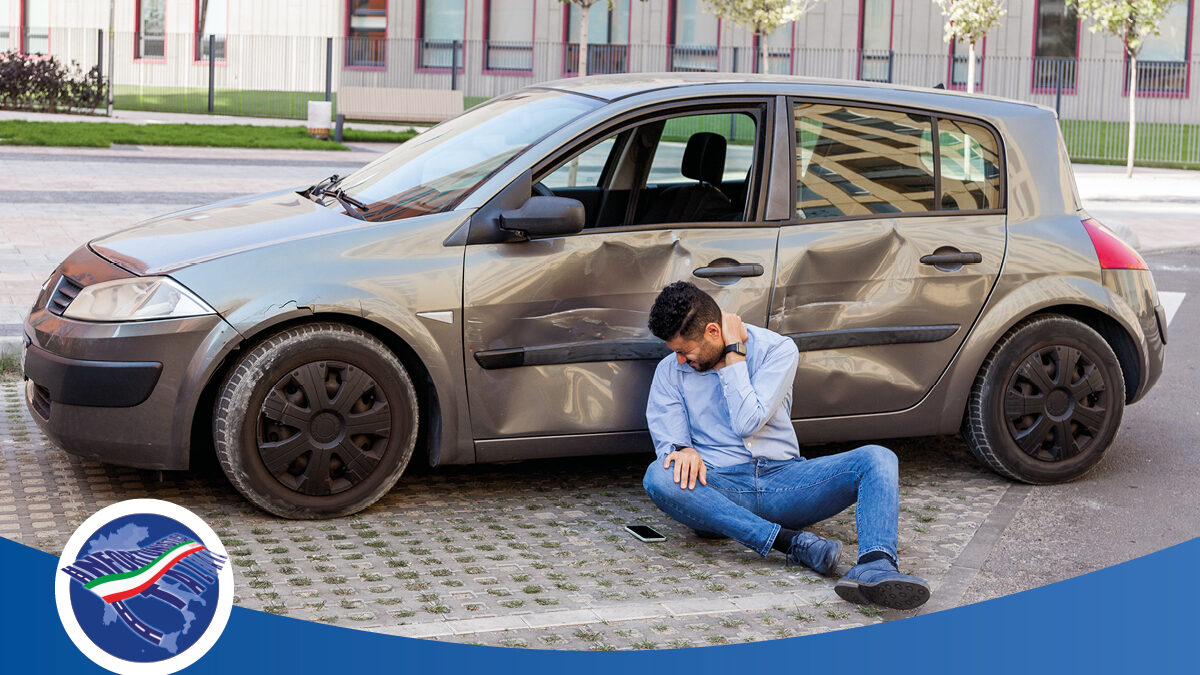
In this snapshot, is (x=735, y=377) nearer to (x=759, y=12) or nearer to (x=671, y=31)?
(x=759, y=12)

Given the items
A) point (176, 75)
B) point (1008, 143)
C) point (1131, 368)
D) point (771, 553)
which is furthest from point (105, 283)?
point (176, 75)

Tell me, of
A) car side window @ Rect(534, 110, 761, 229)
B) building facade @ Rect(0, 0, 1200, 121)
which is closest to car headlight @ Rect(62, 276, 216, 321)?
car side window @ Rect(534, 110, 761, 229)

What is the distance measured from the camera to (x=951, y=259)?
5.68 metres

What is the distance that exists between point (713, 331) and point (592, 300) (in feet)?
1.70

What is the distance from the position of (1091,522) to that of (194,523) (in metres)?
3.59

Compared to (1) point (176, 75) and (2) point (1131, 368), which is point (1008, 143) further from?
(1) point (176, 75)

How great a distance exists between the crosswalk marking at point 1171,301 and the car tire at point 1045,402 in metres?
4.46

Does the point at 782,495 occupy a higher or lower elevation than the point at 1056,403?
lower

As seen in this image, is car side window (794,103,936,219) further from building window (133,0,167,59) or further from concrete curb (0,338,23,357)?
building window (133,0,167,59)

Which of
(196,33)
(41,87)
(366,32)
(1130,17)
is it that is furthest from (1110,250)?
(196,33)

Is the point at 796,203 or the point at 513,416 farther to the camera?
the point at 796,203

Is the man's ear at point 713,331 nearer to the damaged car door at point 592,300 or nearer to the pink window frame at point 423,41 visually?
the damaged car door at point 592,300

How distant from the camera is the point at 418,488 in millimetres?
5668

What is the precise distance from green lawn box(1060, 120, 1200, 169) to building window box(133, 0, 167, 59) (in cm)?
2429
